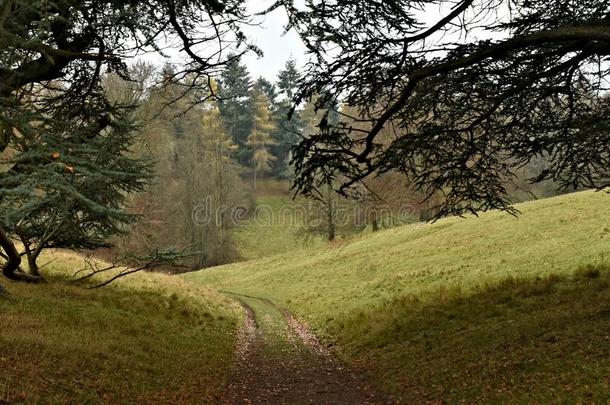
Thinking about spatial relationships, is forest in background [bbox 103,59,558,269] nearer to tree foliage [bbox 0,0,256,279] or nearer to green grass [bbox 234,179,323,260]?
green grass [bbox 234,179,323,260]

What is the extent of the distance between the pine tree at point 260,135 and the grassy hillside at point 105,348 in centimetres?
6329

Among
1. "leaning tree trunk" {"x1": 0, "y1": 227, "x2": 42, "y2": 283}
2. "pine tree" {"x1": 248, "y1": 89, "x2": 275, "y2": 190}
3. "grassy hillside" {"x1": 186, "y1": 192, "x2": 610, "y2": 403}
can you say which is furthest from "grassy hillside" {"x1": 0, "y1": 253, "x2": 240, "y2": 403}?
"pine tree" {"x1": 248, "y1": 89, "x2": 275, "y2": 190}

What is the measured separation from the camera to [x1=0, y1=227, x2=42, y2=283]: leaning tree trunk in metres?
11.5

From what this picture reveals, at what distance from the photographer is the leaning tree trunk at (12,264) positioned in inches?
453

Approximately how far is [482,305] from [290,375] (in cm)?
552

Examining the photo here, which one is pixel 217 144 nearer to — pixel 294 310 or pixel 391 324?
pixel 294 310

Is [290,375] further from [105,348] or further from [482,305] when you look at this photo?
[482,305]

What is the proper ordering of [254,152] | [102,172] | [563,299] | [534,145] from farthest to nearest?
[254,152], [563,299], [534,145], [102,172]

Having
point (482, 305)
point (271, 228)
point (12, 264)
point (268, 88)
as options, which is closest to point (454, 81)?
point (482, 305)

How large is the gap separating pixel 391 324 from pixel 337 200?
28.8 meters

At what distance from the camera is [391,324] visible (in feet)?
43.4

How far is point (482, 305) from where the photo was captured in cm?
1226

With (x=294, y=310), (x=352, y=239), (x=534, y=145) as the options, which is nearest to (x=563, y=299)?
(x=534, y=145)

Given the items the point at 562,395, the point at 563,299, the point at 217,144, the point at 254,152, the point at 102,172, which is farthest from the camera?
the point at 254,152
